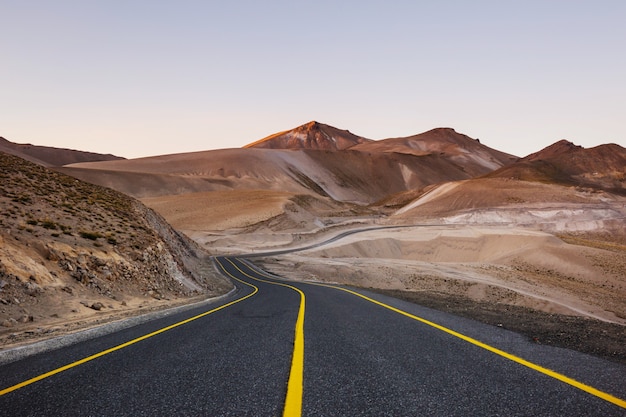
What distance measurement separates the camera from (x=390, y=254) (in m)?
76.4

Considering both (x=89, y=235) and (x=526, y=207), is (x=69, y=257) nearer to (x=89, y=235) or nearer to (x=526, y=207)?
(x=89, y=235)

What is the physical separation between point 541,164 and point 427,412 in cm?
21168

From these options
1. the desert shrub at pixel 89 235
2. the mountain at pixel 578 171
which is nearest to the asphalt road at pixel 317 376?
the desert shrub at pixel 89 235

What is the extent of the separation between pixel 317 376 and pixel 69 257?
57.2 ft

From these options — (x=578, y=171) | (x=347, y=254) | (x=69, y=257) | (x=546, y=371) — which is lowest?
(x=347, y=254)

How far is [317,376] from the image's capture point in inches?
193

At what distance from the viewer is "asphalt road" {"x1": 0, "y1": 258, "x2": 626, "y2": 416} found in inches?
156

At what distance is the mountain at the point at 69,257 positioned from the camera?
13.9 meters

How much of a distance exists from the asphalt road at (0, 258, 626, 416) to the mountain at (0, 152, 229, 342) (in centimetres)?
572

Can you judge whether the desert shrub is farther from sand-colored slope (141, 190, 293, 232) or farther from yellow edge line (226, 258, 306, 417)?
sand-colored slope (141, 190, 293, 232)

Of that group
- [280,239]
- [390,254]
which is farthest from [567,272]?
[280,239]

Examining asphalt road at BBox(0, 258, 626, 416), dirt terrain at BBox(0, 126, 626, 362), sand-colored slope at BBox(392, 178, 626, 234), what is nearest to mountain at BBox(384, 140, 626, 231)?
sand-colored slope at BBox(392, 178, 626, 234)

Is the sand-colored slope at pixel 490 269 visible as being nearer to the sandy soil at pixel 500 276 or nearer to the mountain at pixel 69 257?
the sandy soil at pixel 500 276

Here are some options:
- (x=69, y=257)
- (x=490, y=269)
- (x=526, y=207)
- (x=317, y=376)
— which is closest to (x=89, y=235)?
(x=69, y=257)
